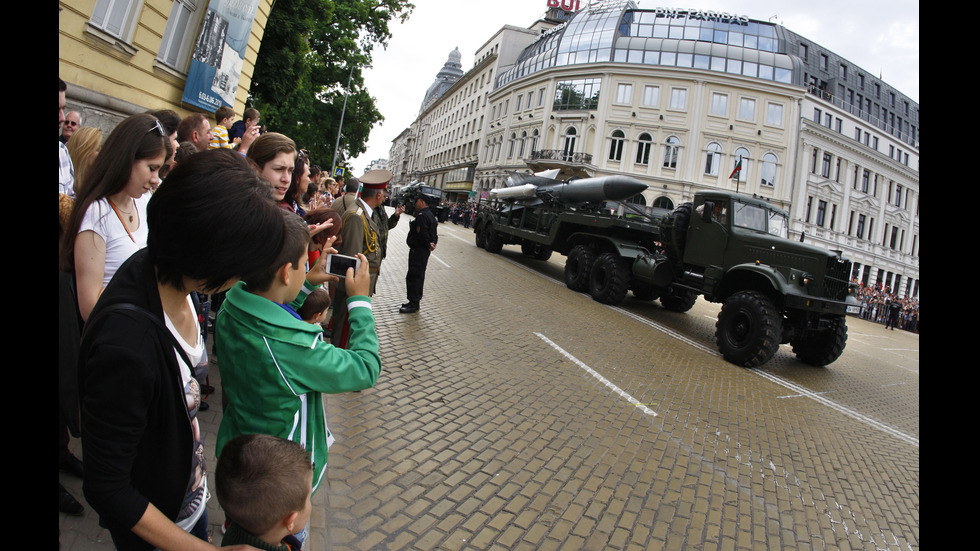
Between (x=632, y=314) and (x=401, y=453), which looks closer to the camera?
(x=401, y=453)

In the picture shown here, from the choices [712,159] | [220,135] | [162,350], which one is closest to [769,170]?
[712,159]

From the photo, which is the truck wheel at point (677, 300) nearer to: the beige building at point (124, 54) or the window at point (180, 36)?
the beige building at point (124, 54)

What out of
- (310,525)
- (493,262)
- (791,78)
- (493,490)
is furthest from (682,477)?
(791,78)

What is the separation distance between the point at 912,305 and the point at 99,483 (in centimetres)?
3297

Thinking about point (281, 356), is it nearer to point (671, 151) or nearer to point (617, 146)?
point (671, 151)

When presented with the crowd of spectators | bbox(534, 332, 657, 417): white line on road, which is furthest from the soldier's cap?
the crowd of spectators

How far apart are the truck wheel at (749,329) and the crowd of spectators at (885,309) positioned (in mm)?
20370

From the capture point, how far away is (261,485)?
1383 mm

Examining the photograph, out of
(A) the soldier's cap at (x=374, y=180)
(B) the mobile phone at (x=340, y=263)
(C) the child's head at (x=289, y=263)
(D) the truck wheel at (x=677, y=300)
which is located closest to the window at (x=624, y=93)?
(D) the truck wheel at (x=677, y=300)

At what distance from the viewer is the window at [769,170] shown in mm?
38625

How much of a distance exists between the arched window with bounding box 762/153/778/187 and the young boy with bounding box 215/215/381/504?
43.6 m

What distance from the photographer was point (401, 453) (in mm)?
3719

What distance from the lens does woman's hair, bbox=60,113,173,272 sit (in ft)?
6.80
